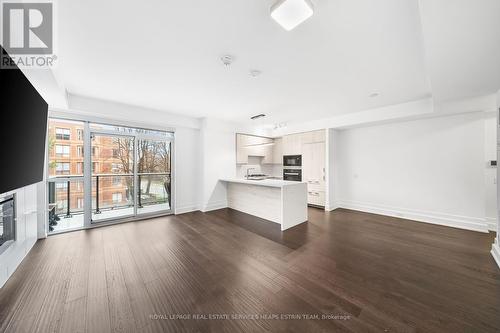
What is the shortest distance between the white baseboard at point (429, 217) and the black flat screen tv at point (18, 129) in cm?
653

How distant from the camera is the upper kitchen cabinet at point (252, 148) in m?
6.21

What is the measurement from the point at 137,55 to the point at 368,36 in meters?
2.69

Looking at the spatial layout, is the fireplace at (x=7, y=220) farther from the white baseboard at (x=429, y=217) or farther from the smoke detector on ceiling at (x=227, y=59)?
the white baseboard at (x=429, y=217)

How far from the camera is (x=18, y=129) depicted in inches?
63.1

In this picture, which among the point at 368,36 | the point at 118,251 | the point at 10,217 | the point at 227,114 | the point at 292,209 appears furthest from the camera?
the point at 227,114

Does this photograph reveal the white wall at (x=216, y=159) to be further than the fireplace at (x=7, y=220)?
Yes

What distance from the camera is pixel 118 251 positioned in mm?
2922

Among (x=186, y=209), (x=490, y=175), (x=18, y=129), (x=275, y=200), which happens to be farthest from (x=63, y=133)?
(x=490, y=175)

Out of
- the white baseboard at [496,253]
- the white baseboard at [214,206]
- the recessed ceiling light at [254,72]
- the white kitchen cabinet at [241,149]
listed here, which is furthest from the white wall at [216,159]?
the white baseboard at [496,253]

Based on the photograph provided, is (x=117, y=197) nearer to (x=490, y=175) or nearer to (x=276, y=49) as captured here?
(x=276, y=49)

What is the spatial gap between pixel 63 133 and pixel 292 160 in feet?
19.7

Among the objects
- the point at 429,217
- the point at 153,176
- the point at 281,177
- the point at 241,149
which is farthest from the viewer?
the point at 281,177

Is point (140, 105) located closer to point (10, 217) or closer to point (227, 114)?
point (227, 114)

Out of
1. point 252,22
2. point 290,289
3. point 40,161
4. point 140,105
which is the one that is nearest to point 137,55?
point 252,22
